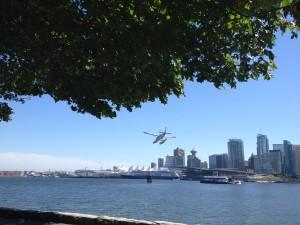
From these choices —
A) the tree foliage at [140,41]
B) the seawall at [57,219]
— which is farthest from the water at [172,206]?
the tree foliage at [140,41]

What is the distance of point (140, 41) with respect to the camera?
32.0 feet

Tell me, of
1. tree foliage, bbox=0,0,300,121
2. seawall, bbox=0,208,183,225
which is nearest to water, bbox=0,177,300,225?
seawall, bbox=0,208,183,225

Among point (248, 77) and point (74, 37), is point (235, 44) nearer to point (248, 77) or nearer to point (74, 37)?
point (248, 77)

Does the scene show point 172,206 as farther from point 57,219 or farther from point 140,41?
point 140,41

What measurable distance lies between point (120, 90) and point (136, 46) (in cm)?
233

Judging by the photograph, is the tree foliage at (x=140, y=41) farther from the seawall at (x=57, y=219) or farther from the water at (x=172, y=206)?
the water at (x=172, y=206)

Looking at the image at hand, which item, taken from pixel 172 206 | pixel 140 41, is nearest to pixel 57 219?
pixel 140 41

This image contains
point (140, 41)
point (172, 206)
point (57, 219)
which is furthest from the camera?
point (172, 206)

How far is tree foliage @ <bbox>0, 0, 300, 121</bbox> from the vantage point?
9641 millimetres

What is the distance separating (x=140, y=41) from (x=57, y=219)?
16.9ft

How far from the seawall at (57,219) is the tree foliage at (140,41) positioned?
10.7 feet

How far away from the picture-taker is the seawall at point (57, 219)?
34.9 ft

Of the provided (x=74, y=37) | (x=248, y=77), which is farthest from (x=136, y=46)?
→ (x=248, y=77)

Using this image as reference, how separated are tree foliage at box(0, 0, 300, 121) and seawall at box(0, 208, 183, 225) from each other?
10.7 ft
